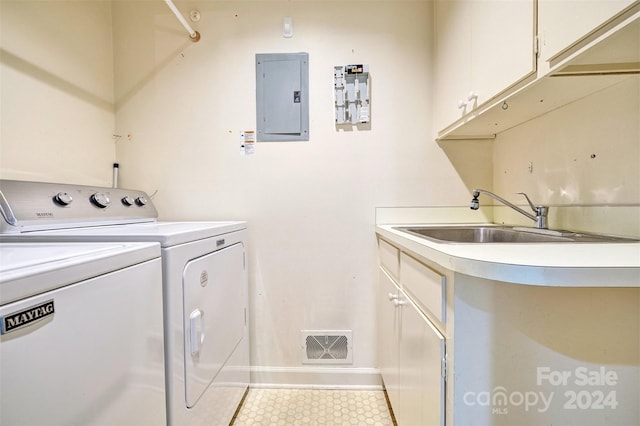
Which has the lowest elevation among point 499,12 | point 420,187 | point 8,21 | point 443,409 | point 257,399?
point 257,399

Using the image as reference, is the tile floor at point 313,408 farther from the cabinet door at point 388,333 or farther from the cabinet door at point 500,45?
the cabinet door at point 500,45

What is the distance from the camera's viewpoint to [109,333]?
0.64 metres

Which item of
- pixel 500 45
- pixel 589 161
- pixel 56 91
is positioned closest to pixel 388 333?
pixel 589 161

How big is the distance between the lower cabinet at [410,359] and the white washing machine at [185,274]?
0.83m

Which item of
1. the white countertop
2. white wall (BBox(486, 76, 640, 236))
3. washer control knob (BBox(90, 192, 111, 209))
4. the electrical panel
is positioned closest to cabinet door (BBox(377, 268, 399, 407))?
the white countertop

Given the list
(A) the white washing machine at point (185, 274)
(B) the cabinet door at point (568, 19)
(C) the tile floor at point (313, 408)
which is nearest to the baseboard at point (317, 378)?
(C) the tile floor at point (313, 408)

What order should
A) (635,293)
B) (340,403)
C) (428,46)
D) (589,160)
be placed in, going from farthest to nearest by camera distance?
(428,46) < (340,403) < (589,160) < (635,293)

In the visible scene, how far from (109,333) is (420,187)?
1.69 m

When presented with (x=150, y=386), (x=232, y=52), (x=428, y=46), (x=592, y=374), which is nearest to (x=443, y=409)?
(x=592, y=374)

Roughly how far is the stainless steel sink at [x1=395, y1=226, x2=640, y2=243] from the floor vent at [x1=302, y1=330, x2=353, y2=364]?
85 cm

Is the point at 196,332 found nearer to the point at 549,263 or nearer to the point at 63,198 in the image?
the point at 63,198

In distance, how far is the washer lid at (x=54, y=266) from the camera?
0.46m

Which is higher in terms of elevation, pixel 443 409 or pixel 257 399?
pixel 443 409

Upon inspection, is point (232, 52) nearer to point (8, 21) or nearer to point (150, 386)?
point (8, 21)
